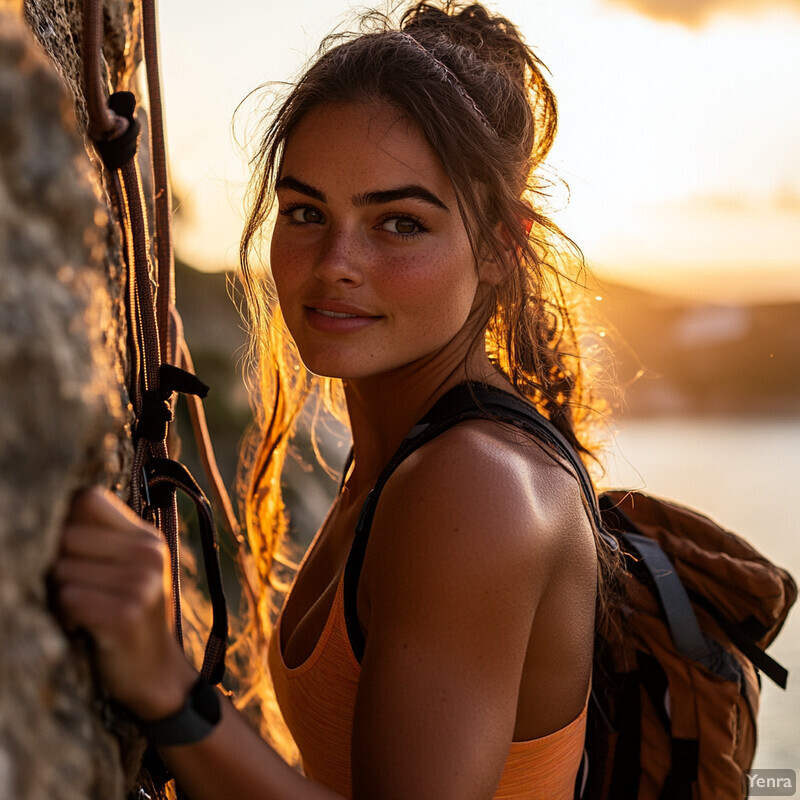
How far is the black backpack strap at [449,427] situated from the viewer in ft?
4.77

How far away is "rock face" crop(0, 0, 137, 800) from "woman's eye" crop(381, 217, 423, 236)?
3.25 ft

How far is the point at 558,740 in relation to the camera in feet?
5.29

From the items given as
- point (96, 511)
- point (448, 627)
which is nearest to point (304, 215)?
point (448, 627)

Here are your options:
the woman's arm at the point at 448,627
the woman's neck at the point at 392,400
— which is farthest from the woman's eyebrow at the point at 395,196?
the woman's arm at the point at 448,627

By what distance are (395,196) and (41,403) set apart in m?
1.13

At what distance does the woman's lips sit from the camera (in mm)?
1734

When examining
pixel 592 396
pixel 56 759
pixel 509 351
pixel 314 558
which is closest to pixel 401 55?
pixel 509 351

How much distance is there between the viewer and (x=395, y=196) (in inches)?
66.3

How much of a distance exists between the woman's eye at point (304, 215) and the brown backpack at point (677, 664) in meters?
0.49

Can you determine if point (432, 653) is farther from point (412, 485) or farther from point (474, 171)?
point (474, 171)

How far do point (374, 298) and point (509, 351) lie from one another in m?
0.49

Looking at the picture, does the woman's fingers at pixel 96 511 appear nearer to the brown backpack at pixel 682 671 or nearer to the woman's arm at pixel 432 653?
the woman's arm at pixel 432 653

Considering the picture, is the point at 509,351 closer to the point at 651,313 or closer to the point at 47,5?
the point at 47,5

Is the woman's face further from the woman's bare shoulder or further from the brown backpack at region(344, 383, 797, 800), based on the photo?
the woman's bare shoulder
